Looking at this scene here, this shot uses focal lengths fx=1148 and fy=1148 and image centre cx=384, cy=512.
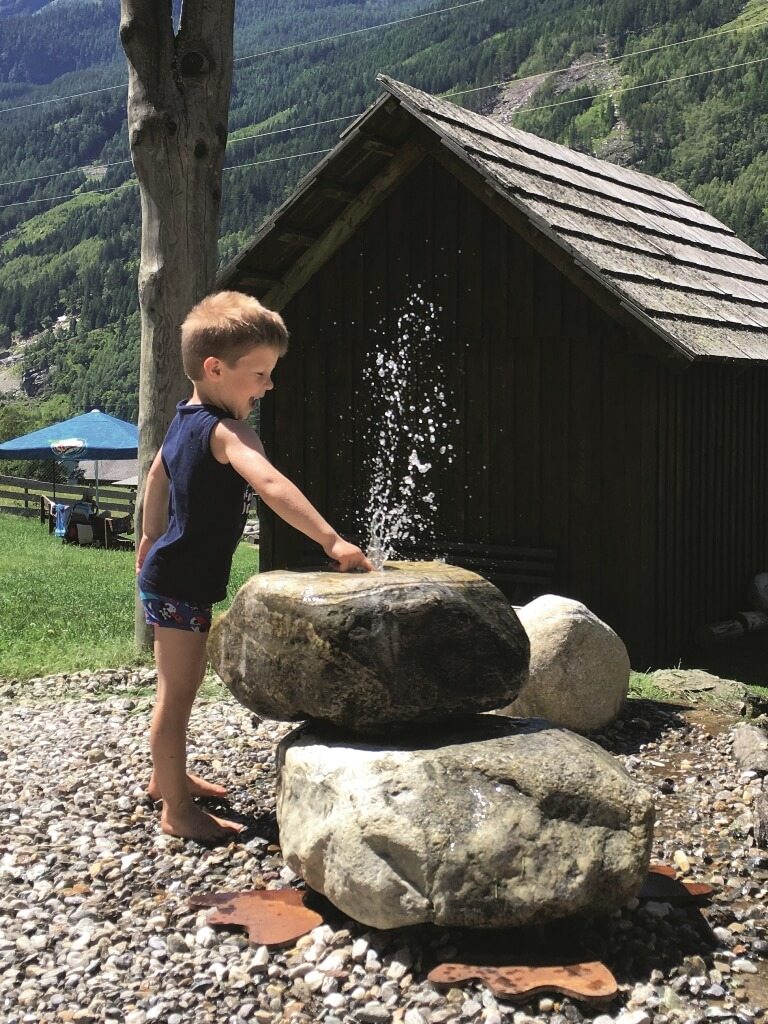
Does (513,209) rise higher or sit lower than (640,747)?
higher

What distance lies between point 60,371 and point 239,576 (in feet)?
448

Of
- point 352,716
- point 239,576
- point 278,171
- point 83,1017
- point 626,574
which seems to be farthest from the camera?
point 278,171

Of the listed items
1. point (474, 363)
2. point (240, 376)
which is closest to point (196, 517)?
point (240, 376)

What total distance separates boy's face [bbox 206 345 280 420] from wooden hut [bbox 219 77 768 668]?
4.65m

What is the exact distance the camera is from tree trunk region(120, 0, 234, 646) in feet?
25.1

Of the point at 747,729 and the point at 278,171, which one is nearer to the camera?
the point at 747,729

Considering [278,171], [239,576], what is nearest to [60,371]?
[278,171]

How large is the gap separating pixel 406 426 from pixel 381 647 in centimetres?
691

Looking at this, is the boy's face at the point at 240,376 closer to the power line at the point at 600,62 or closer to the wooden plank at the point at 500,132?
the wooden plank at the point at 500,132

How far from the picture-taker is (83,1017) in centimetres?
321

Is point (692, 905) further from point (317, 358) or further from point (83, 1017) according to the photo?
point (317, 358)

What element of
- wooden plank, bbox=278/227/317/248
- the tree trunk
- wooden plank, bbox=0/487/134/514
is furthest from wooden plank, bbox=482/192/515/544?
wooden plank, bbox=0/487/134/514

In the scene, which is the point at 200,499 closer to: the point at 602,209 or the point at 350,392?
the point at 350,392

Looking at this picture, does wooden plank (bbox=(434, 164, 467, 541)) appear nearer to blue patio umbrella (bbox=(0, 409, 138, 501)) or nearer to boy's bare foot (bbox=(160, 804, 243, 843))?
boy's bare foot (bbox=(160, 804, 243, 843))
